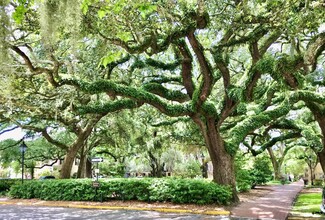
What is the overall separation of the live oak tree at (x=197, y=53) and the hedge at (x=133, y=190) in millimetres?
1189

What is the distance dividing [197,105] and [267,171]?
59.7 feet

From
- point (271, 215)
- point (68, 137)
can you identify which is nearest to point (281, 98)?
point (271, 215)

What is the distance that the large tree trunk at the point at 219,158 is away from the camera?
13234mm

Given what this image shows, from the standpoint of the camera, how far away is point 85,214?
11227 mm

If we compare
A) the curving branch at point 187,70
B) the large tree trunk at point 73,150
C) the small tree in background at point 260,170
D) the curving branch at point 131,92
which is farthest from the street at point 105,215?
the small tree in background at point 260,170

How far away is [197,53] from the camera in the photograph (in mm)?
12133

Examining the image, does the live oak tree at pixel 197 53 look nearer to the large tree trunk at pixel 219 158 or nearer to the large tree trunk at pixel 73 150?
the large tree trunk at pixel 219 158

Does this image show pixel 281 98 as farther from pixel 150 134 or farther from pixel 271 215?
pixel 150 134

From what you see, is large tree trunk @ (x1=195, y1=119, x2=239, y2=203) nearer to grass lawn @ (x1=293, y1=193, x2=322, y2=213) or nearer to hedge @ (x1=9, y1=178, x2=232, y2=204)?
hedge @ (x1=9, y1=178, x2=232, y2=204)

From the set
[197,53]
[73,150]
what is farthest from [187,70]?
[73,150]

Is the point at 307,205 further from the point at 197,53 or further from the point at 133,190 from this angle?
the point at 197,53

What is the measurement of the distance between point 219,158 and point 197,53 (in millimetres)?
4451

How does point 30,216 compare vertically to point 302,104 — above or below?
below

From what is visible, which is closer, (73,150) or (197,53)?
(197,53)
